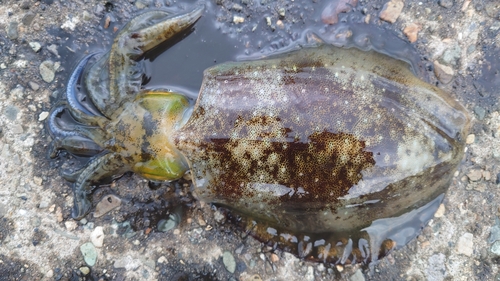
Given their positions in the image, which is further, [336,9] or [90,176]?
[336,9]

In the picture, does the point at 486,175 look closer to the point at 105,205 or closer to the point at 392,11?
the point at 392,11

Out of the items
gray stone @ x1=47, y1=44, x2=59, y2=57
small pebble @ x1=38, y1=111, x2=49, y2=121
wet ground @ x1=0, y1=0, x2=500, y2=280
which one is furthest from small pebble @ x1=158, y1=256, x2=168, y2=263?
gray stone @ x1=47, y1=44, x2=59, y2=57

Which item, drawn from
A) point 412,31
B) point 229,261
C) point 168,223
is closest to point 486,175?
point 412,31

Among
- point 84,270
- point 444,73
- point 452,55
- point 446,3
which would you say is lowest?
point 84,270

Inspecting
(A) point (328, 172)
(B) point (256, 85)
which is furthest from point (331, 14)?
(A) point (328, 172)

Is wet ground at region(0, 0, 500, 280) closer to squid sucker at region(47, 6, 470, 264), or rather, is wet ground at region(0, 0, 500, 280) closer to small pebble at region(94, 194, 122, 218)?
small pebble at region(94, 194, 122, 218)

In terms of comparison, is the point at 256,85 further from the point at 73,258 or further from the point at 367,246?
the point at 73,258

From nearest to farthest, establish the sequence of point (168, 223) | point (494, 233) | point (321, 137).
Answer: point (321, 137)
point (494, 233)
point (168, 223)
